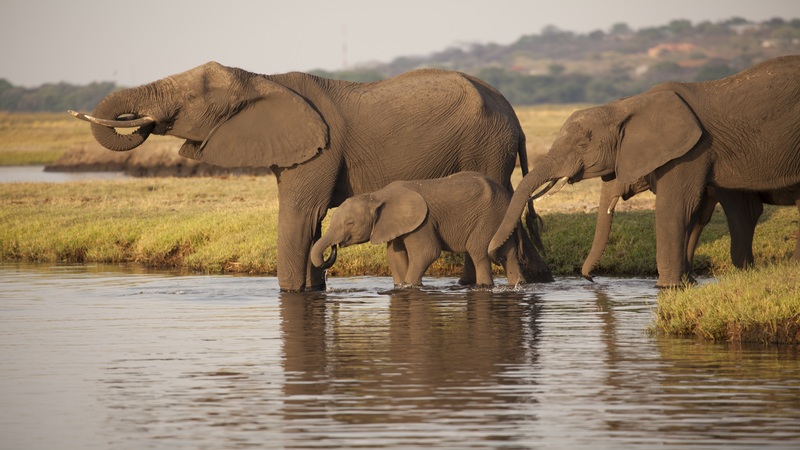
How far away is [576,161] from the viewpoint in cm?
1533

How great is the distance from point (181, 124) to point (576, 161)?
4.52 m

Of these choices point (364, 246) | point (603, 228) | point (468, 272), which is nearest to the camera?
point (603, 228)

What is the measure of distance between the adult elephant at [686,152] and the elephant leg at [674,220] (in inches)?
0.4

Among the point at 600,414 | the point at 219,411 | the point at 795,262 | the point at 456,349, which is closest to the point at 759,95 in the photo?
the point at 795,262

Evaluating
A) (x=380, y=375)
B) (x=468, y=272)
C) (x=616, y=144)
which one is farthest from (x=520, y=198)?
(x=380, y=375)

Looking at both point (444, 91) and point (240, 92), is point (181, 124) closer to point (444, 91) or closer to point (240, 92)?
point (240, 92)

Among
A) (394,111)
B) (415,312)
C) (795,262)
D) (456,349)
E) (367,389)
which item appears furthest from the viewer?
(394,111)

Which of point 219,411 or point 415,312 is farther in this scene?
point 415,312

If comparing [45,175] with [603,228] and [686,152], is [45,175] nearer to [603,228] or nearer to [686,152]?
[603,228]

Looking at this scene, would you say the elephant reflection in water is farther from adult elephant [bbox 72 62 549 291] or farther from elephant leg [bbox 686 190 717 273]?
elephant leg [bbox 686 190 717 273]

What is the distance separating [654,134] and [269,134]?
4398 millimetres

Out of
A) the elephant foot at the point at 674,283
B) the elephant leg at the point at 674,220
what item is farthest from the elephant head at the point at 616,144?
the elephant foot at the point at 674,283

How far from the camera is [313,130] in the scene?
622 inches

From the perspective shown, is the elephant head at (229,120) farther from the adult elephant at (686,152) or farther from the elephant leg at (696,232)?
the elephant leg at (696,232)
